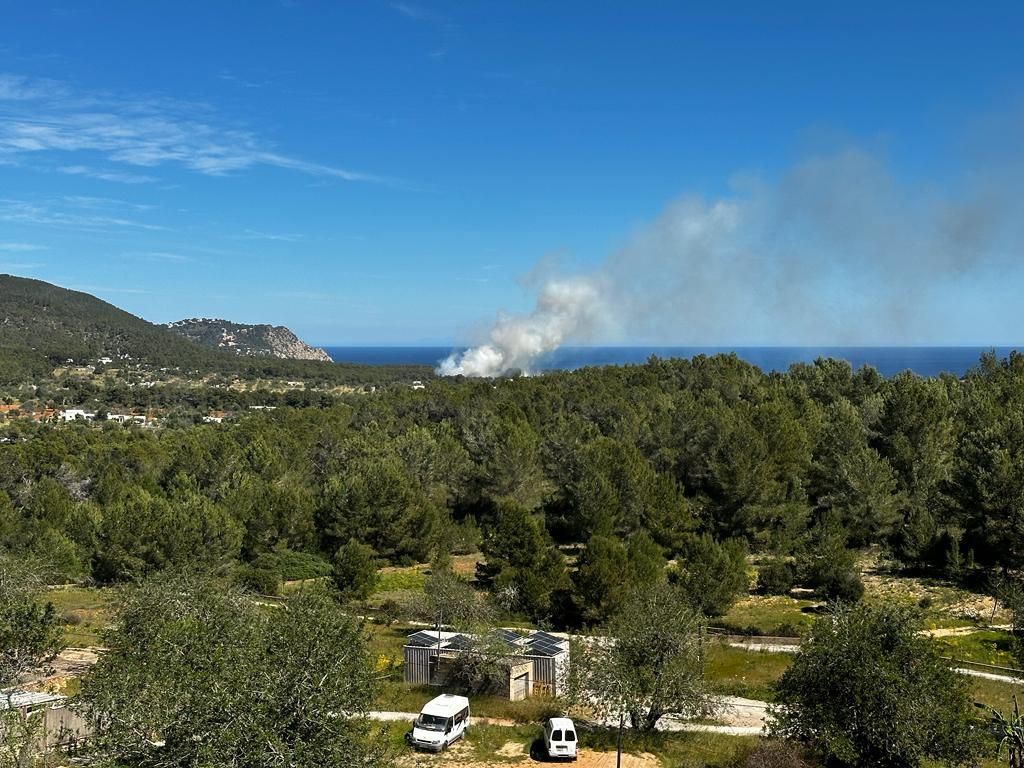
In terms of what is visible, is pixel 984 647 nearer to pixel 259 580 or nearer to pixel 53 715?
pixel 53 715

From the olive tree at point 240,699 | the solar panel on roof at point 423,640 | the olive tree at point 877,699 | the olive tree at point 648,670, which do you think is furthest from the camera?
the solar panel on roof at point 423,640

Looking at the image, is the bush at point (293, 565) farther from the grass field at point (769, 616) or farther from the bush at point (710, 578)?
the grass field at point (769, 616)

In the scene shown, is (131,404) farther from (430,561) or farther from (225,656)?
(225,656)

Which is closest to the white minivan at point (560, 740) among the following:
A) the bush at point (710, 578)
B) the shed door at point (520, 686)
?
the shed door at point (520, 686)

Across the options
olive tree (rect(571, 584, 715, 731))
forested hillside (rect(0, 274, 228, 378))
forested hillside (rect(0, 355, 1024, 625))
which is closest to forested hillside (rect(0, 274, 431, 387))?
forested hillside (rect(0, 274, 228, 378))

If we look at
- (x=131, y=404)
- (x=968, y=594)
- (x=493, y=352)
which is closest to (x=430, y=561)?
(x=968, y=594)
